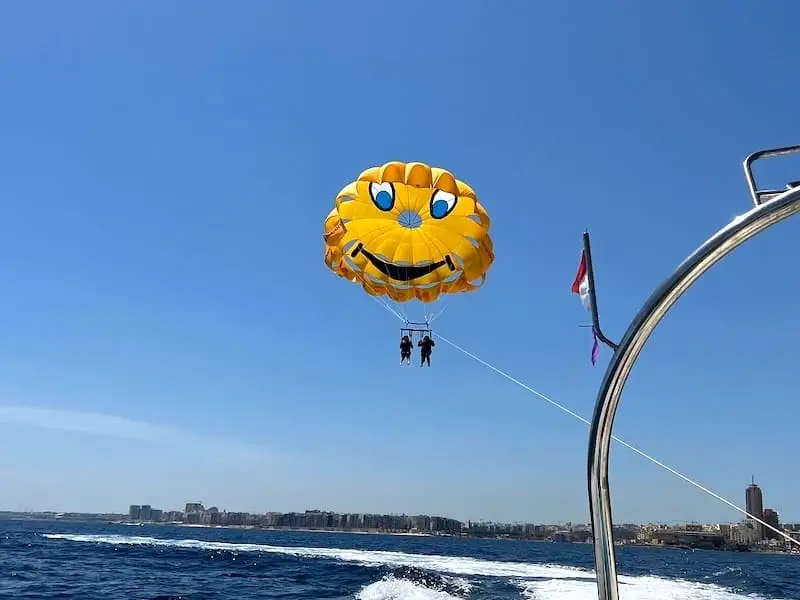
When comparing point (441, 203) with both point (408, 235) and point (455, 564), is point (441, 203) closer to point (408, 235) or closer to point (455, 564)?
point (408, 235)

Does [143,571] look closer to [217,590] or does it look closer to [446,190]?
[217,590]

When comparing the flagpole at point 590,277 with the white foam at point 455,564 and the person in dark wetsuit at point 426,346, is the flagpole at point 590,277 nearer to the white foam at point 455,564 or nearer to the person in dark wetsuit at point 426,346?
the person in dark wetsuit at point 426,346

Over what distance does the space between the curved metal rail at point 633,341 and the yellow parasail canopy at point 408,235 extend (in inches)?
342

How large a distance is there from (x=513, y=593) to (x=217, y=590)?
10545 millimetres

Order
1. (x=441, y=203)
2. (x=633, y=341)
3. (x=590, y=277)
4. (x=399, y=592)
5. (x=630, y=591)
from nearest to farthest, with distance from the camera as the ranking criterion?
(x=633, y=341) → (x=590, y=277) → (x=441, y=203) → (x=399, y=592) → (x=630, y=591)

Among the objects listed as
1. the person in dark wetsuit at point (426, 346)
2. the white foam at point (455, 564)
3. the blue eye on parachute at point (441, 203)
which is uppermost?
the blue eye on parachute at point (441, 203)

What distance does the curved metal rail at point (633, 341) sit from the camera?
2.61 metres

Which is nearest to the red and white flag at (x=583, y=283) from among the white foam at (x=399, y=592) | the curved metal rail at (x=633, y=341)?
the curved metal rail at (x=633, y=341)

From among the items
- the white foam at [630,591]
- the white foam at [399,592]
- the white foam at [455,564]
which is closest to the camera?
the white foam at [399,592]

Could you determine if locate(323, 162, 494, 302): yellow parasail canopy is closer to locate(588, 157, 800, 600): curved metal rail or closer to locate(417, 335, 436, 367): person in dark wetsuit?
locate(417, 335, 436, 367): person in dark wetsuit

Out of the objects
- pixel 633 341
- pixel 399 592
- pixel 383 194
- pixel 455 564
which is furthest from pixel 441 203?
pixel 455 564

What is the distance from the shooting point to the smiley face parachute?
450 inches

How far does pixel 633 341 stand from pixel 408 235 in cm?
995

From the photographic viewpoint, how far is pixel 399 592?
69.0 ft
